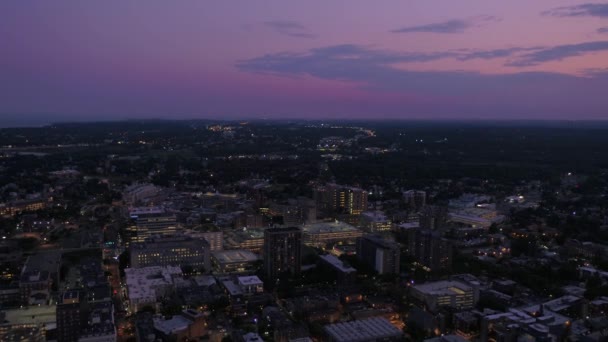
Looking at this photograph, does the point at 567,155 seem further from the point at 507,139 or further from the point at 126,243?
the point at 126,243

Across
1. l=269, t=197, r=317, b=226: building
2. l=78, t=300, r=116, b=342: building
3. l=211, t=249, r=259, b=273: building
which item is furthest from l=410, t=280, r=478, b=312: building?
l=269, t=197, r=317, b=226: building

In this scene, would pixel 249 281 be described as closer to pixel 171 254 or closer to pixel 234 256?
pixel 234 256

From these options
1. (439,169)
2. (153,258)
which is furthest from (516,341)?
(439,169)

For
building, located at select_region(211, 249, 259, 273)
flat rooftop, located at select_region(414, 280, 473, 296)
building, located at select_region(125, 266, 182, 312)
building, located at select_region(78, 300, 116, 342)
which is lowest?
building, located at select_region(211, 249, 259, 273)

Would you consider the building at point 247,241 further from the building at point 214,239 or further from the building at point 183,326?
the building at point 183,326

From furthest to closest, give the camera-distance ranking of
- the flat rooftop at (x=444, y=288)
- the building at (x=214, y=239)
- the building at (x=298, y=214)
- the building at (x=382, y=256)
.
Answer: the building at (x=298, y=214)
the building at (x=214, y=239)
the building at (x=382, y=256)
the flat rooftop at (x=444, y=288)

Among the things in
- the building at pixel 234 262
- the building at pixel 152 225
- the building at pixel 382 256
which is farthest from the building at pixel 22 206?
the building at pixel 382 256

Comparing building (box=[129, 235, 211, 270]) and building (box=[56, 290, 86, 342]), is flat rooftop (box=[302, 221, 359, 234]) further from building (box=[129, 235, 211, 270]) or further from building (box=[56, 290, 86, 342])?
building (box=[56, 290, 86, 342])
